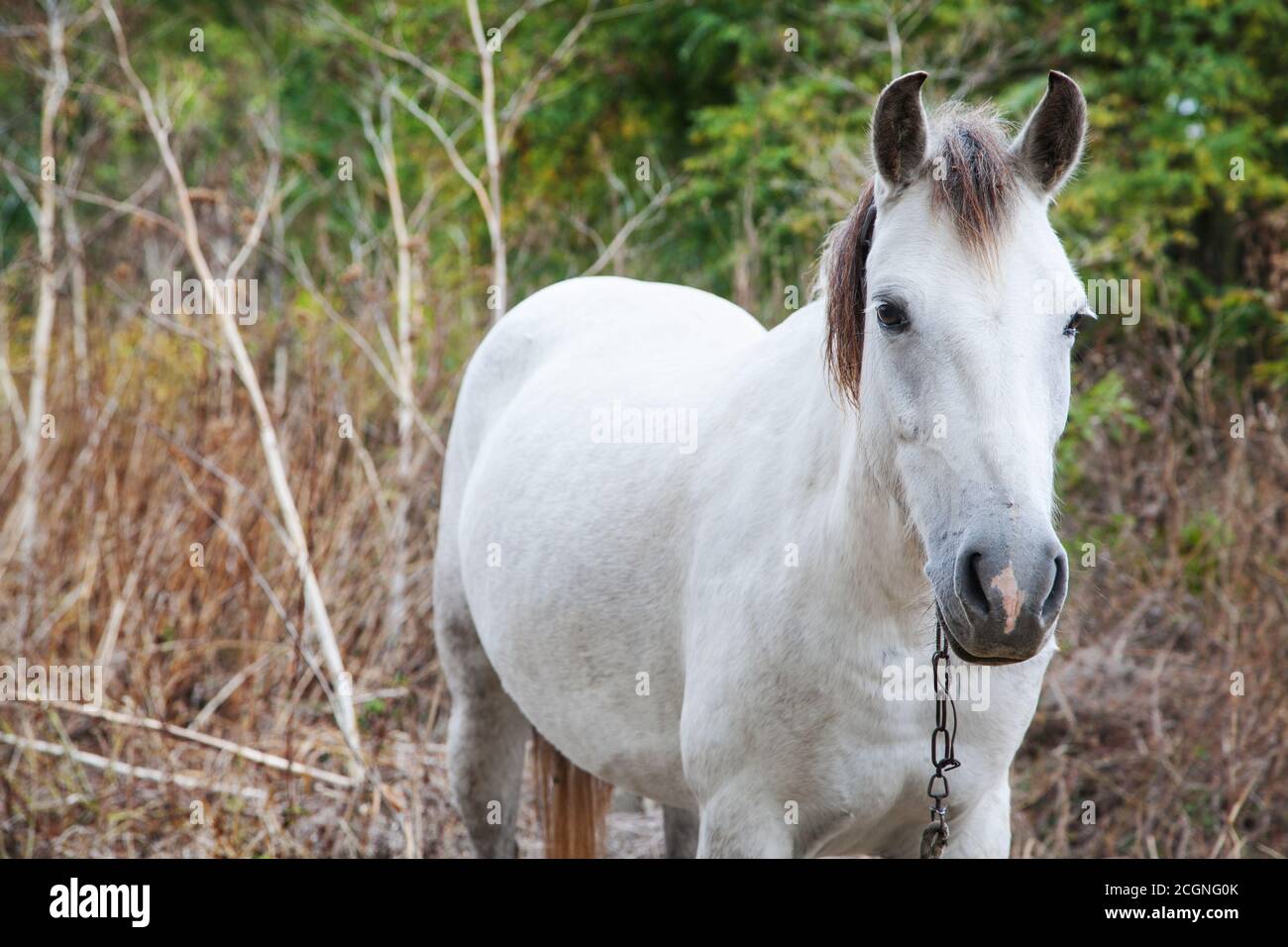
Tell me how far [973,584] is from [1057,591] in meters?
0.11

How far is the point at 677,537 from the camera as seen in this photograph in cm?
242

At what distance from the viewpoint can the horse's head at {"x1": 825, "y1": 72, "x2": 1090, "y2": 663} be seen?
1601mm

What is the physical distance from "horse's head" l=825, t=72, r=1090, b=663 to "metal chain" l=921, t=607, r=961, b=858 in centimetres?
21

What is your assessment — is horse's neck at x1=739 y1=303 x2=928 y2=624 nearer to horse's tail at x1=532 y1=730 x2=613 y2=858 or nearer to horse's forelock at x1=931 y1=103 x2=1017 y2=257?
horse's forelock at x1=931 y1=103 x2=1017 y2=257

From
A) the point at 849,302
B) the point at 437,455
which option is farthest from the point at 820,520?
the point at 437,455

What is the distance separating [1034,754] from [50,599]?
358cm

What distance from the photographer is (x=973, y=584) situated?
1.61m

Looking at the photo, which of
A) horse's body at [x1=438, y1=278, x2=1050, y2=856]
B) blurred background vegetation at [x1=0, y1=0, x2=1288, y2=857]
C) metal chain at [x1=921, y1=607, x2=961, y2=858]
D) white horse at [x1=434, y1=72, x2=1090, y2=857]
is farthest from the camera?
blurred background vegetation at [x1=0, y1=0, x2=1288, y2=857]

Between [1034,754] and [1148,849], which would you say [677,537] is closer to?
[1148,849]

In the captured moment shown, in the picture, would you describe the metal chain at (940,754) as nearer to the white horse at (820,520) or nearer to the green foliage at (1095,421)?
the white horse at (820,520)

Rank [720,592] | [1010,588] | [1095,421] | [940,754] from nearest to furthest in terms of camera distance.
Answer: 1. [1010,588]
2. [940,754]
3. [720,592]
4. [1095,421]

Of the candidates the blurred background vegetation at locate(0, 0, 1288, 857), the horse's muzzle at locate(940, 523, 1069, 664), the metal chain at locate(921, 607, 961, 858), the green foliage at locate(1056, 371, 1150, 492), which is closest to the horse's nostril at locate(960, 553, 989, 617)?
the horse's muzzle at locate(940, 523, 1069, 664)

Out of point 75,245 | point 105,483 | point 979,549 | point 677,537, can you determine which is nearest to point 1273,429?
point 677,537

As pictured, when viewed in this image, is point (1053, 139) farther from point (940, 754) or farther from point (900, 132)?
point (940, 754)
